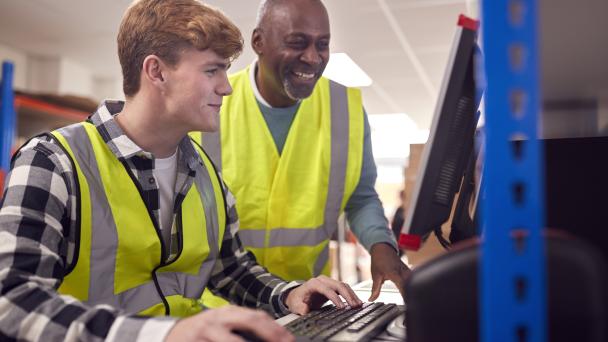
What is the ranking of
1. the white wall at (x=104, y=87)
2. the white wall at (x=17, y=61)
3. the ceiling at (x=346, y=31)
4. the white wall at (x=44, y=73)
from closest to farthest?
the ceiling at (x=346, y=31) < the white wall at (x=17, y=61) < the white wall at (x=44, y=73) < the white wall at (x=104, y=87)

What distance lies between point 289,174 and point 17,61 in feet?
15.6

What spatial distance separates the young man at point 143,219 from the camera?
0.63m

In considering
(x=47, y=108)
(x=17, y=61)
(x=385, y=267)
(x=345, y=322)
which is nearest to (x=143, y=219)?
(x=345, y=322)

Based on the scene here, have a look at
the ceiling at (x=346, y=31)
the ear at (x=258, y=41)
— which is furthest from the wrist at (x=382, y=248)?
the ceiling at (x=346, y=31)

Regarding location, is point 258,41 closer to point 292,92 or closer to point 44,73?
point 292,92

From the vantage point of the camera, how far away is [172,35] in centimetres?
101

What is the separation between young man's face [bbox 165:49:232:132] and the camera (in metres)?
1.02

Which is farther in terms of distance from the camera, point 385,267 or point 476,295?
point 385,267

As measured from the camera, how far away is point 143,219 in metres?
0.91

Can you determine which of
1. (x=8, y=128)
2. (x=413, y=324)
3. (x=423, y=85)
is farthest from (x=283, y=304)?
(x=423, y=85)

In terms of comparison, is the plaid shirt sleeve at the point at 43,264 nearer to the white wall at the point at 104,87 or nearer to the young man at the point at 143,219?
the young man at the point at 143,219

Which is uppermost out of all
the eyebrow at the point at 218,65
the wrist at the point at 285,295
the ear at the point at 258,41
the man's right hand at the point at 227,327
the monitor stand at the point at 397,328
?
the ear at the point at 258,41

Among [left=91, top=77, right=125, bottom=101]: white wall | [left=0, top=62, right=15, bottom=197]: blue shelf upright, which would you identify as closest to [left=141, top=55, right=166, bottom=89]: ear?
[left=0, top=62, right=15, bottom=197]: blue shelf upright

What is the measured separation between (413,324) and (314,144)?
3.51 feet
